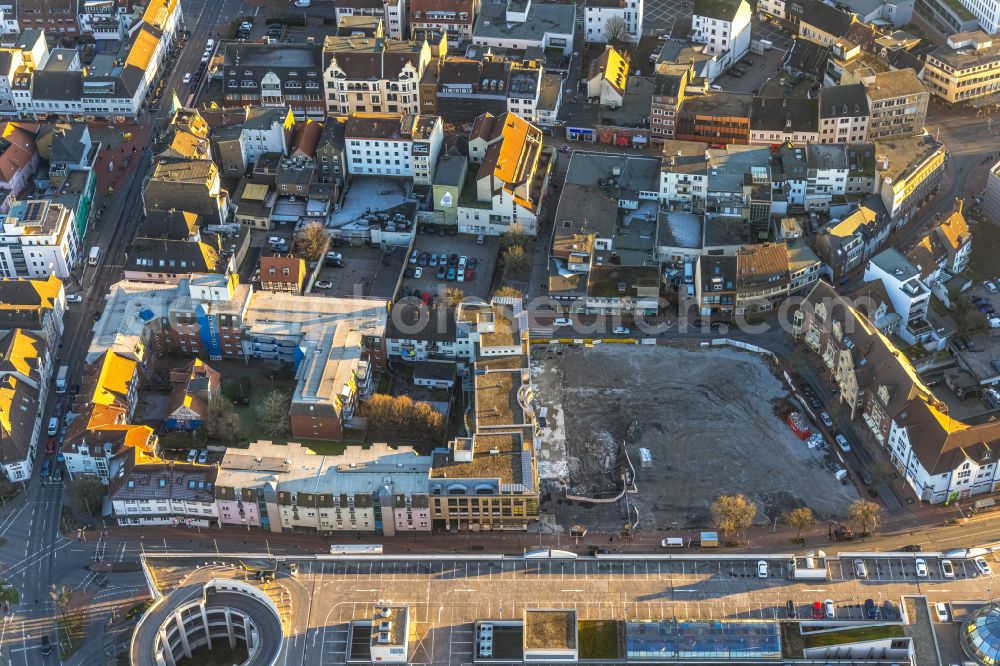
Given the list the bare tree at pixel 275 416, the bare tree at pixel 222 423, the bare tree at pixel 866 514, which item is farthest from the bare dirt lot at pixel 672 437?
the bare tree at pixel 222 423

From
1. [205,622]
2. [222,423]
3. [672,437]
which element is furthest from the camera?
[672,437]

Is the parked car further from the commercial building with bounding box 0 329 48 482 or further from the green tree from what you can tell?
the commercial building with bounding box 0 329 48 482

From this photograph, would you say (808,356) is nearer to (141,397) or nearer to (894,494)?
(894,494)

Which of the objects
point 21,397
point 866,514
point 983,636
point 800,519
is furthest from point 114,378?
point 983,636

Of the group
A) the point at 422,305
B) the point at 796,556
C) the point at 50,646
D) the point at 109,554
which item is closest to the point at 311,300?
the point at 422,305

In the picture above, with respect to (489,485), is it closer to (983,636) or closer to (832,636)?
(832,636)

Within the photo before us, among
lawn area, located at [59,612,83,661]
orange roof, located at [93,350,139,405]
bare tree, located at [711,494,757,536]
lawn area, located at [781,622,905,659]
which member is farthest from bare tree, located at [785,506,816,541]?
orange roof, located at [93,350,139,405]

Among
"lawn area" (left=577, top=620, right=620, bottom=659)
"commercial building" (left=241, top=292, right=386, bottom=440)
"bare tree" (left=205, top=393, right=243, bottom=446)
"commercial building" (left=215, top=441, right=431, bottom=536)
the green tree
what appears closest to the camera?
"lawn area" (left=577, top=620, right=620, bottom=659)
